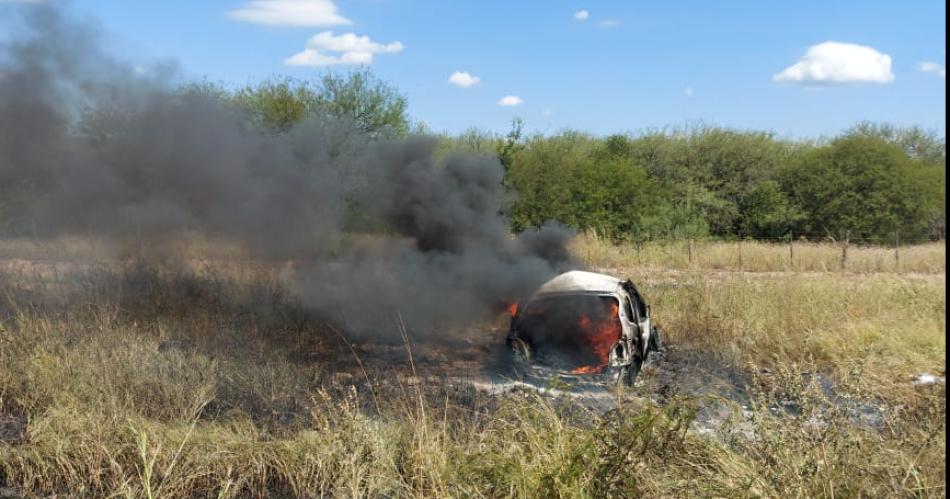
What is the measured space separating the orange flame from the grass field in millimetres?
581

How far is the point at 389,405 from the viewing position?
6777mm

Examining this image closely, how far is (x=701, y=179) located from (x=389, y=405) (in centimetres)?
2641

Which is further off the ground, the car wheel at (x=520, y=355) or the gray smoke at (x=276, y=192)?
the gray smoke at (x=276, y=192)

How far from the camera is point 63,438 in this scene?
534cm

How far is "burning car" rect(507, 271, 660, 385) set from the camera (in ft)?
26.2

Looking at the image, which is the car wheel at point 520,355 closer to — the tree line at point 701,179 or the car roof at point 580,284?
the car roof at point 580,284

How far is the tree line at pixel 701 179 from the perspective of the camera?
22.1 m

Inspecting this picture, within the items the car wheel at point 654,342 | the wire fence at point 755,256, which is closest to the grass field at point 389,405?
the car wheel at point 654,342

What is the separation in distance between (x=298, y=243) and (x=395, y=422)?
5.61m

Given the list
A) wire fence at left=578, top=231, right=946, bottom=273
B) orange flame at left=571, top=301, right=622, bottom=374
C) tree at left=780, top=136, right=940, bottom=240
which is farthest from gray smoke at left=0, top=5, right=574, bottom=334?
tree at left=780, top=136, right=940, bottom=240

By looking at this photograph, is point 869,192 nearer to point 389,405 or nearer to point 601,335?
point 601,335

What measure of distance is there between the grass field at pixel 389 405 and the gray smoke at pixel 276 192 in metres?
0.90

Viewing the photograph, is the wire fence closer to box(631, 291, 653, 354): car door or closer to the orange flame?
box(631, 291, 653, 354): car door

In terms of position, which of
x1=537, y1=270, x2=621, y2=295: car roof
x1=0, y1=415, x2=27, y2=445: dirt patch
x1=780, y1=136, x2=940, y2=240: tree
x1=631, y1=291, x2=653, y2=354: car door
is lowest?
x1=0, y1=415, x2=27, y2=445: dirt patch
